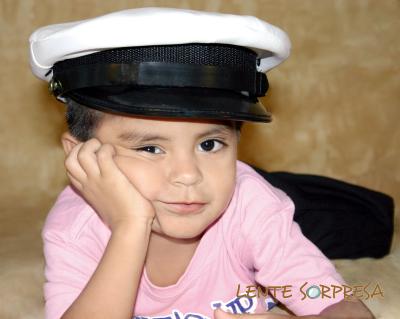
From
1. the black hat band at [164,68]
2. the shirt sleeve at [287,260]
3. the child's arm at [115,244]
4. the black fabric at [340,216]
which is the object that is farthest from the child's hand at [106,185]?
the black fabric at [340,216]

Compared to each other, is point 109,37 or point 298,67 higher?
point 109,37

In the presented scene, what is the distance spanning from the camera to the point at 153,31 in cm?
88

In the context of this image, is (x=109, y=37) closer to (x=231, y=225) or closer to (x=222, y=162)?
(x=222, y=162)

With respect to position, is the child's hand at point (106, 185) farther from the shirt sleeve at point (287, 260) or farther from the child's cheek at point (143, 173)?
the shirt sleeve at point (287, 260)

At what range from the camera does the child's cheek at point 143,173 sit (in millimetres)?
982

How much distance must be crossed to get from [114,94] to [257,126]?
809 mm

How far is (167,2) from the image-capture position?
1.59m

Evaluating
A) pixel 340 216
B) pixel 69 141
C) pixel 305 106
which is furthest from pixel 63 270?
pixel 305 106

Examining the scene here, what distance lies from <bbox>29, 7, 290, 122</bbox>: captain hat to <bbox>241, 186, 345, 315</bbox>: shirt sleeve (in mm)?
227

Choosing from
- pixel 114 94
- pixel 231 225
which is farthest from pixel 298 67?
pixel 114 94

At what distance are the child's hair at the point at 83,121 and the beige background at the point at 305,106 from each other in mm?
552

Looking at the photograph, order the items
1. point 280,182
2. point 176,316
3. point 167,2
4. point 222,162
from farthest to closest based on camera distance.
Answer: point 167,2
point 280,182
point 176,316
point 222,162

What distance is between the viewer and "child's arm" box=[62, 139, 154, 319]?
0.99m

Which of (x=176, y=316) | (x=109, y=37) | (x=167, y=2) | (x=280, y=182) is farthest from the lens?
(x=167, y=2)
